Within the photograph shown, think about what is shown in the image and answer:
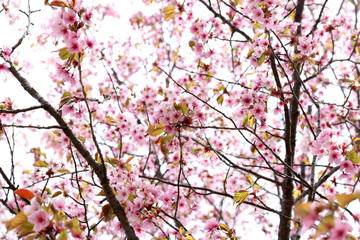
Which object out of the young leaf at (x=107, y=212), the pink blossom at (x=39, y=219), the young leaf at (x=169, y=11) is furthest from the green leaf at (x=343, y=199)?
the young leaf at (x=169, y=11)

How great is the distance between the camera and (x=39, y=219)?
4.23 ft

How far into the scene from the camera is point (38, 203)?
4.27ft

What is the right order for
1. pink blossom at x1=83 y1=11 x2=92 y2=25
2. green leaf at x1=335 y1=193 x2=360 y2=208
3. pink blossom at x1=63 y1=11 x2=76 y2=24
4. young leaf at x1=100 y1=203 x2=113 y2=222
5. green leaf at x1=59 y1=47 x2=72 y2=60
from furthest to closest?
pink blossom at x1=83 y1=11 x2=92 y2=25 < young leaf at x1=100 y1=203 x2=113 y2=222 < green leaf at x1=59 y1=47 x2=72 y2=60 < pink blossom at x1=63 y1=11 x2=76 y2=24 < green leaf at x1=335 y1=193 x2=360 y2=208

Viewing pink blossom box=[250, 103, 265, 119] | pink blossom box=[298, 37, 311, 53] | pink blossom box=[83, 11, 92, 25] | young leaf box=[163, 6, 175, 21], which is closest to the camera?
pink blossom box=[83, 11, 92, 25]

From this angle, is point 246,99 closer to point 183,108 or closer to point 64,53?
point 183,108

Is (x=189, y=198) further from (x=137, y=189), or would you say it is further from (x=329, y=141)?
(x=329, y=141)

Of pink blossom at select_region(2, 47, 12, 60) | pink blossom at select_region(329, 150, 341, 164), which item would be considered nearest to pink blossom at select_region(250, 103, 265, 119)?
pink blossom at select_region(329, 150, 341, 164)

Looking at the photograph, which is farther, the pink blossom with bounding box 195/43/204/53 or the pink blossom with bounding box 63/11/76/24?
the pink blossom with bounding box 195/43/204/53

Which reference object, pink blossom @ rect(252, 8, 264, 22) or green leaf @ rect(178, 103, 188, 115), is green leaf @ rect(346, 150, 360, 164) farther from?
pink blossom @ rect(252, 8, 264, 22)

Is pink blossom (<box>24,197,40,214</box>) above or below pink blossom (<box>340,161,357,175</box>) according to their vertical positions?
below

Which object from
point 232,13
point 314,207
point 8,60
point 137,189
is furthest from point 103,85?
point 314,207

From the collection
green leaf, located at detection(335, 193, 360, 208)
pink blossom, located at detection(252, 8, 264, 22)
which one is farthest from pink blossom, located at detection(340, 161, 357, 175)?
pink blossom, located at detection(252, 8, 264, 22)

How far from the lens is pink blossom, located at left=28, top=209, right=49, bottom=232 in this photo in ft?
4.19

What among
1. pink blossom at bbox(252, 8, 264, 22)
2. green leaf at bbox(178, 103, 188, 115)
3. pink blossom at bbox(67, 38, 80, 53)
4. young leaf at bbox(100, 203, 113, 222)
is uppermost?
pink blossom at bbox(252, 8, 264, 22)
